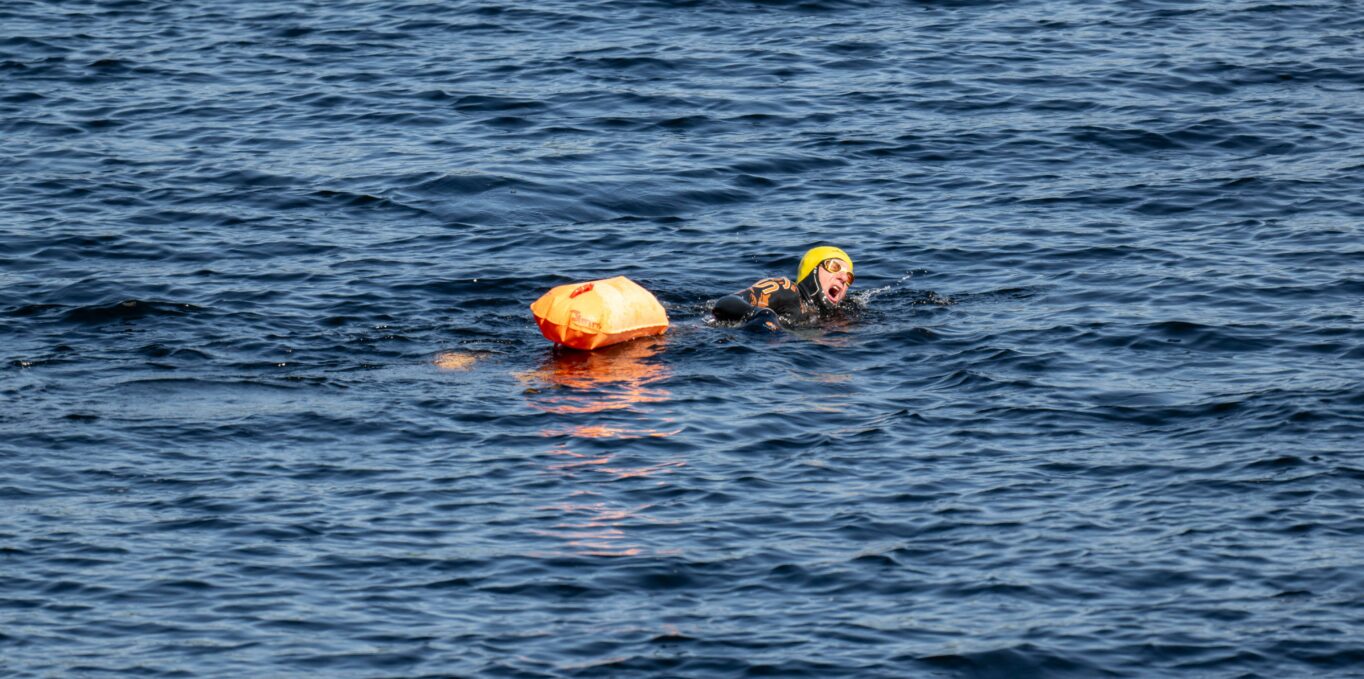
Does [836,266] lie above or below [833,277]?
above

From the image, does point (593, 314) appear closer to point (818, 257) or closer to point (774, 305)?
point (774, 305)

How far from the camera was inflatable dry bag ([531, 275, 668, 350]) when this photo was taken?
15.5 metres

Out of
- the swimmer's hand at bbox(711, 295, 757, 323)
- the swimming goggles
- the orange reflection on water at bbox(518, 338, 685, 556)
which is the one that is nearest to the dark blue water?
the orange reflection on water at bbox(518, 338, 685, 556)

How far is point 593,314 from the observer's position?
15445mm

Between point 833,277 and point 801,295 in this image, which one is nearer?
point 833,277

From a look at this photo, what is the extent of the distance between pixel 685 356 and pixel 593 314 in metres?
1.23

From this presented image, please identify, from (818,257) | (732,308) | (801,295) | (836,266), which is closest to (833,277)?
(836,266)

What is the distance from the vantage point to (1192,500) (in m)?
12.9

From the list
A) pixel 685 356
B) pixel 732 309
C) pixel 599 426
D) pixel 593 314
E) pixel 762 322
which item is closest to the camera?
pixel 599 426

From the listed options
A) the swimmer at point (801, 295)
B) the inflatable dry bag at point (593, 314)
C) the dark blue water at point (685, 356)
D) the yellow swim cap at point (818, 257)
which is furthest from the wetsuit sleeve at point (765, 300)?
the inflatable dry bag at point (593, 314)

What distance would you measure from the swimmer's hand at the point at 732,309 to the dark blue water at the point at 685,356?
33cm

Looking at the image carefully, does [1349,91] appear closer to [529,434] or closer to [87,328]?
[529,434]

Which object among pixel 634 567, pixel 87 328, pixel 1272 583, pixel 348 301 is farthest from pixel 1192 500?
pixel 87 328

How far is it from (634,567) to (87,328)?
7.54m
